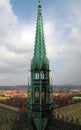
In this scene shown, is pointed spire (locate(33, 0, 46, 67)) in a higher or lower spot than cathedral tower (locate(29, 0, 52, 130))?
higher

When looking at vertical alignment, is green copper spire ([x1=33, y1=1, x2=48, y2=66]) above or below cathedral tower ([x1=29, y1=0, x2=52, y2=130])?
above

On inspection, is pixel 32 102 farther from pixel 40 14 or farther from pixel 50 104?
pixel 40 14

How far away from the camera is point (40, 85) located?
29094 millimetres

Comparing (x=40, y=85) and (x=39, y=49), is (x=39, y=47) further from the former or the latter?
(x=40, y=85)

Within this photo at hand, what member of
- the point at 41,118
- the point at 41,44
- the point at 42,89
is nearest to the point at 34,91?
the point at 42,89

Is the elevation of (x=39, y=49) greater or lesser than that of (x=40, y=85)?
greater

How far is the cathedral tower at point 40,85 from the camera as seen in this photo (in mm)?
29031

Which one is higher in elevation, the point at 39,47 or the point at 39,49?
the point at 39,47

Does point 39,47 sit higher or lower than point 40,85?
higher

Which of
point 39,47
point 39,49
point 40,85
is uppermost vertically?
point 39,47

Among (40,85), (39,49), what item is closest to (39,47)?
(39,49)

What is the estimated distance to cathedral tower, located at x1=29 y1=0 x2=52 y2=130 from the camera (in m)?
29.0

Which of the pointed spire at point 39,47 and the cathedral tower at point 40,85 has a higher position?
the pointed spire at point 39,47

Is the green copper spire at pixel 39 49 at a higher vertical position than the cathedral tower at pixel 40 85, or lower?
higher
